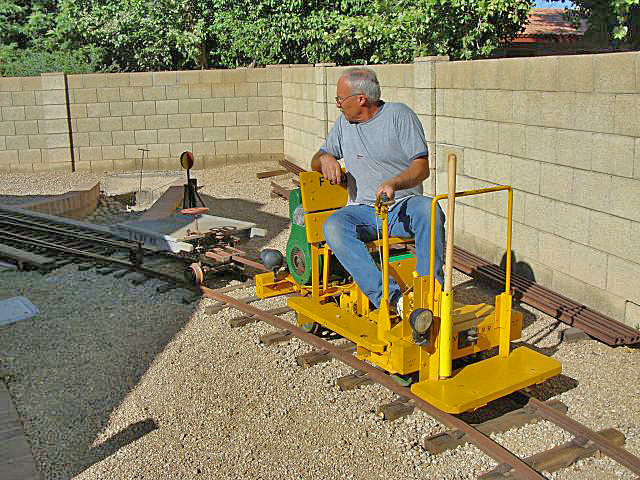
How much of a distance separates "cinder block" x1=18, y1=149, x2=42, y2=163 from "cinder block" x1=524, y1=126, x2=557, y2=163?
12.7 m

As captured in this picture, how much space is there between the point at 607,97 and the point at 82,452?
194 inches

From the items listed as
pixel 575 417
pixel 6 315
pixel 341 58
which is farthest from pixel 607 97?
pixel 341 58

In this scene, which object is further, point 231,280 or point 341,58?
point 341,58

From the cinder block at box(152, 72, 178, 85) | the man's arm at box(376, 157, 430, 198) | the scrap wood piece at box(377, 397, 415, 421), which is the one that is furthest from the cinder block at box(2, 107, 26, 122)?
the scrap wood piece at box(377, 397, 415, 421)

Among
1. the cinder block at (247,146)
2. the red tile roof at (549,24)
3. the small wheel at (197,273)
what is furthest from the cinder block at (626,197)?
the red tile roof at (549,24)

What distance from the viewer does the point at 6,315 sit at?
7.58 m

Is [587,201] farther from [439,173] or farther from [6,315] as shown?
[6,315]

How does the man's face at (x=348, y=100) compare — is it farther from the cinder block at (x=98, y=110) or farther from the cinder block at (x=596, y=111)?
the cinder block at (x=98, y=110)

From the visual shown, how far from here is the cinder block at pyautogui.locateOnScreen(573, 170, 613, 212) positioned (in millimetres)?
6625

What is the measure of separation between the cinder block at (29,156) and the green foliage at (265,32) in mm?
6096

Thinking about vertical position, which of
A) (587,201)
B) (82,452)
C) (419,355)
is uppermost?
(587,201)

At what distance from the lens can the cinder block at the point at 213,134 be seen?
56.9ft

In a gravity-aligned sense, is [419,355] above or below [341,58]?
below

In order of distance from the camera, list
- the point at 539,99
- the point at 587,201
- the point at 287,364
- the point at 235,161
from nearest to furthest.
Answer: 1. the point at 287,364
2. the point at 587,201
3. the point at 539,99
4. the point at 235,161
